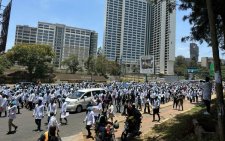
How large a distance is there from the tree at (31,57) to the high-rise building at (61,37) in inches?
3301

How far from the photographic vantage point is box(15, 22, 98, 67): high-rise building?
16675 cm

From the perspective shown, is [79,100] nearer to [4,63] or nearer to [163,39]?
[4,63]

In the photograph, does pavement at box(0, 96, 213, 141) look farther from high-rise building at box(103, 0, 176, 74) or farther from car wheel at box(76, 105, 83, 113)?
high-rise building at box(103, 0, 176, 74)

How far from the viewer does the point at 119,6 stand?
130 metres

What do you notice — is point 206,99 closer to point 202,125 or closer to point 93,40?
point 202,125

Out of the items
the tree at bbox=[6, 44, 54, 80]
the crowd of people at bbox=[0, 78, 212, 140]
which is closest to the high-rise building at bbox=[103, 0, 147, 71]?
the tree at bbox=[6, 44, 54, 80]

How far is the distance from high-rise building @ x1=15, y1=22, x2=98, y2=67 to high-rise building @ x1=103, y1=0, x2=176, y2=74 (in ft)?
108

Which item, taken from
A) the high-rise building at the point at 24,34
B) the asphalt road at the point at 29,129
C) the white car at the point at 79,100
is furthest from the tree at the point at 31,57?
the high-rise building at the point at 24,34

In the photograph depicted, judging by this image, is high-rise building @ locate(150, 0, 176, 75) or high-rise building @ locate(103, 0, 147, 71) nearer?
high-rise building @ locate(150, 0, 176, 75)

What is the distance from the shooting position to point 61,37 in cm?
17388

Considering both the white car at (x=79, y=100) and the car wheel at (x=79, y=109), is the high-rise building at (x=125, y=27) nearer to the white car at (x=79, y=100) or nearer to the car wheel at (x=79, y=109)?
the white car at (x=79, y=100)

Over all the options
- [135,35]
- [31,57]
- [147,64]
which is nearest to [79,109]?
[147,64]

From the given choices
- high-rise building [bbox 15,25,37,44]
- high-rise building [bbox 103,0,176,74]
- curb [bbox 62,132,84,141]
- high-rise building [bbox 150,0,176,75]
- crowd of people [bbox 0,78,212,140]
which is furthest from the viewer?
high-rise building [bbox 15,25,37,44]

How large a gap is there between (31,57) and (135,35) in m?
65.0
